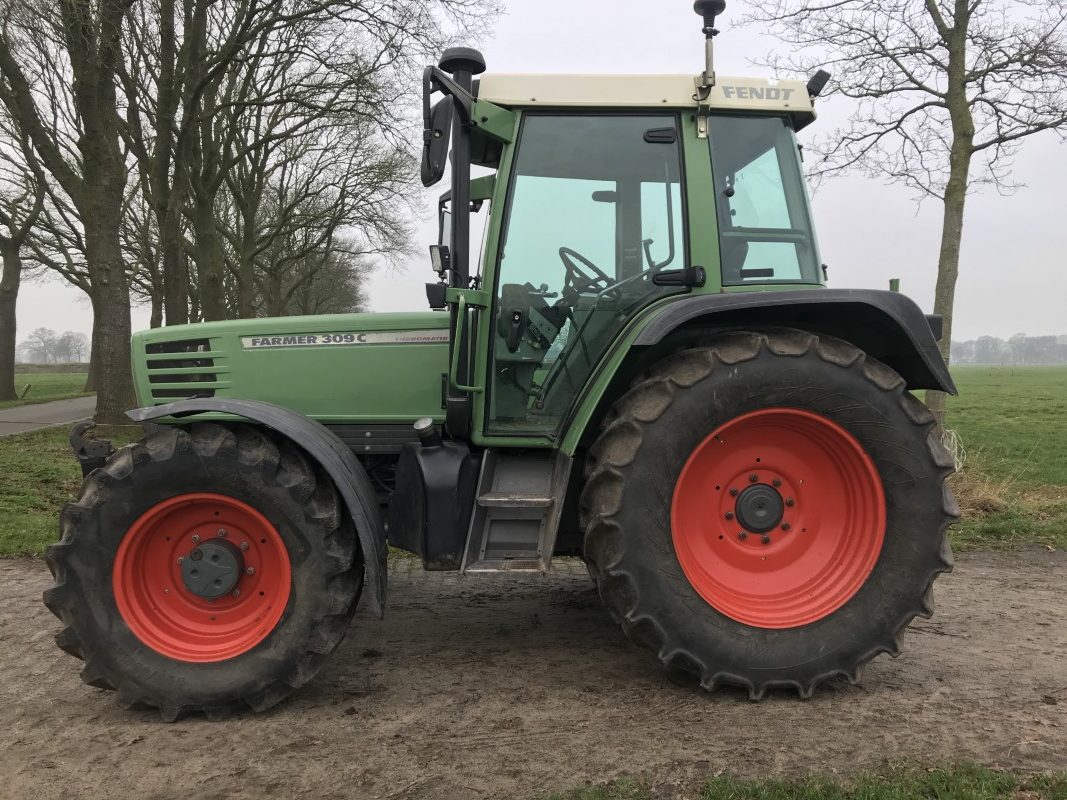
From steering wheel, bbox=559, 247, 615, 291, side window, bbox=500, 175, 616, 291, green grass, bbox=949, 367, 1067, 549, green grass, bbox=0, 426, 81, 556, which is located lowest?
green grass, bbox=949, 367, 1067, 549

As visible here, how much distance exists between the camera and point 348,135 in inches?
855

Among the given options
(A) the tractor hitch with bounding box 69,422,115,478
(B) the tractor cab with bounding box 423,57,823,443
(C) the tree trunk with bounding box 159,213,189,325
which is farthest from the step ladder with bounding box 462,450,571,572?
(C) the tree trunk with bounding box 159,213,189,325

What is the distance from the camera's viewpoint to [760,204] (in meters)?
3.63

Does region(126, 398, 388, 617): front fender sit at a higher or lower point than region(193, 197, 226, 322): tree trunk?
lower

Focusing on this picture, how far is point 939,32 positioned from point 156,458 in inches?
328

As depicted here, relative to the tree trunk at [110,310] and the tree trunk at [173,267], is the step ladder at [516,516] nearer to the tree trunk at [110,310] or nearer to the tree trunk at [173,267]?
the tree trunk at [110,310]

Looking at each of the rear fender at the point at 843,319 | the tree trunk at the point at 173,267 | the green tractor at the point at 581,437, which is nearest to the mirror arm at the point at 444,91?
the green tractor at the point at 581,437

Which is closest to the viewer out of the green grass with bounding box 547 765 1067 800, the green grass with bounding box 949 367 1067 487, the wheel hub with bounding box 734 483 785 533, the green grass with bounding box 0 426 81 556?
the green grass with bounding box 547 765 1067 800

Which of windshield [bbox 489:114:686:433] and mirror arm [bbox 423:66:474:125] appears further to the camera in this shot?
windshield [bbox 489:114:686:433]

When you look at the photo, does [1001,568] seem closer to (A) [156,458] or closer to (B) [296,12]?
(A) [156,458]

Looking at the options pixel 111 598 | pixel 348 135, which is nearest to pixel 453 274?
pixel 111 598

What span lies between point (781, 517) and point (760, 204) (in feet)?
4.72

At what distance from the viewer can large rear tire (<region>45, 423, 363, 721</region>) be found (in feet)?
10.3

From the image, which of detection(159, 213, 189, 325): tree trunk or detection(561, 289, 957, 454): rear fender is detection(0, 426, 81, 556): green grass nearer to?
detection(159, 213, 189, 325): tree trunk
